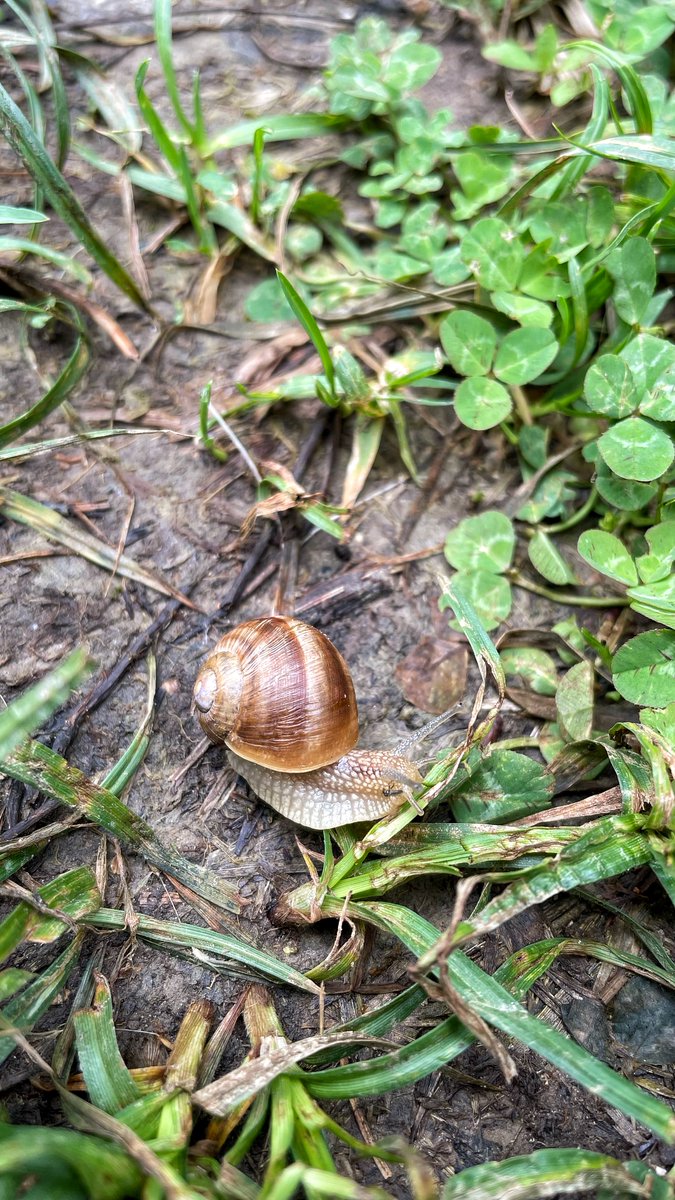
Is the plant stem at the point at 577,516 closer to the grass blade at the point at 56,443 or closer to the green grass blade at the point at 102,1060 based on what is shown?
the grass blade at the point at 56,443

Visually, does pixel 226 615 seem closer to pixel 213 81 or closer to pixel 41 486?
pixel 41 486

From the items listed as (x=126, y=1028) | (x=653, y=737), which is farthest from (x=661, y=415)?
(x=126, y=1028)

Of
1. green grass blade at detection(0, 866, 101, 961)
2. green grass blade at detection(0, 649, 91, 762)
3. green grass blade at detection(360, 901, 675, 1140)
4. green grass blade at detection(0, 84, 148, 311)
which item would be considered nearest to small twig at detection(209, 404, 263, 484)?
green grass blade at detection(0, 84, 148, 311)

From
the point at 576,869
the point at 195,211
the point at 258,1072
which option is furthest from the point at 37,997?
the point at 195,211

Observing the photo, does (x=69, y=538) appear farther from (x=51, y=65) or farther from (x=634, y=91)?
(x=634, y=91)

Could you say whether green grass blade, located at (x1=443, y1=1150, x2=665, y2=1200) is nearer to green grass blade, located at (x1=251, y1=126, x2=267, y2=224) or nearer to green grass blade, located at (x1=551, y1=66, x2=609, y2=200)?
green grass blade, located at (x1=551, y1=66, x2=609, y2=200)

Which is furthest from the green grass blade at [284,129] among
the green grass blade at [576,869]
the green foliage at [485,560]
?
the green grass blade at [576,869]
